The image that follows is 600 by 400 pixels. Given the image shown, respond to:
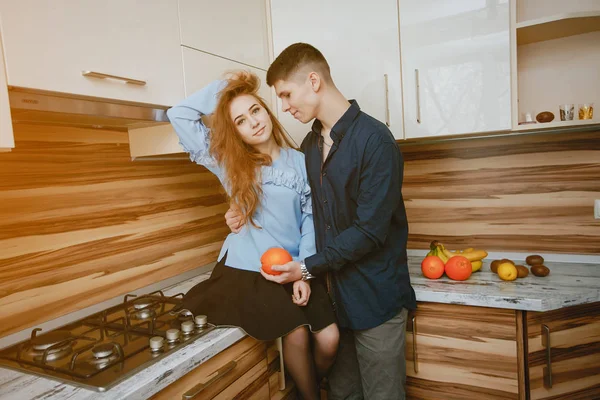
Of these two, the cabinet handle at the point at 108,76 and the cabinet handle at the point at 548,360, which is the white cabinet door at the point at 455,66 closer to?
the cabinet handle at the point at 548,360

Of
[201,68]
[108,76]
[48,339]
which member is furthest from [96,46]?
[48,339]

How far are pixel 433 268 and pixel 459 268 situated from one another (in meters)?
0.10

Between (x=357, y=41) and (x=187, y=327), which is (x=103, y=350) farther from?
(x=357, y=41)

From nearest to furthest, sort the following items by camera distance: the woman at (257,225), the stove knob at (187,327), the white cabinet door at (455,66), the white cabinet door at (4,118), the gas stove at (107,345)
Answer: the white cabinet door at (4,118) < the gas stove at (107,345) < the stove knob at (187,327) < the woman at (257,225) < the white cabinet door at (455,66)

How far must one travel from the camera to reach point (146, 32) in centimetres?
122

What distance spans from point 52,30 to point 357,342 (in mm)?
1328

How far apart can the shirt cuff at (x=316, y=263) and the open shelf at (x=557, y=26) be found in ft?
3.82

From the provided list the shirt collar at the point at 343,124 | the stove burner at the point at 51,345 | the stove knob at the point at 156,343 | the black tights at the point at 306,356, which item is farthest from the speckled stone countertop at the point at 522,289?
the stove burner at the point at 51,345

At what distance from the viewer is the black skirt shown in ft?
4.11

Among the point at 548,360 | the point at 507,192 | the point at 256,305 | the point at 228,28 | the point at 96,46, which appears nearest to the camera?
the point at 96,46

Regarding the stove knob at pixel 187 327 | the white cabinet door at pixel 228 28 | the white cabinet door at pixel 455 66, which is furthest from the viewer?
the white cabinet door at pixel 455 66

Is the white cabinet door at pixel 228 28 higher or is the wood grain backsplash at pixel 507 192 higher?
the white cabinet door at pixel 228 28

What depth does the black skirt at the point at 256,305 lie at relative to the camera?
125 cm

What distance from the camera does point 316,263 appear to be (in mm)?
1334
